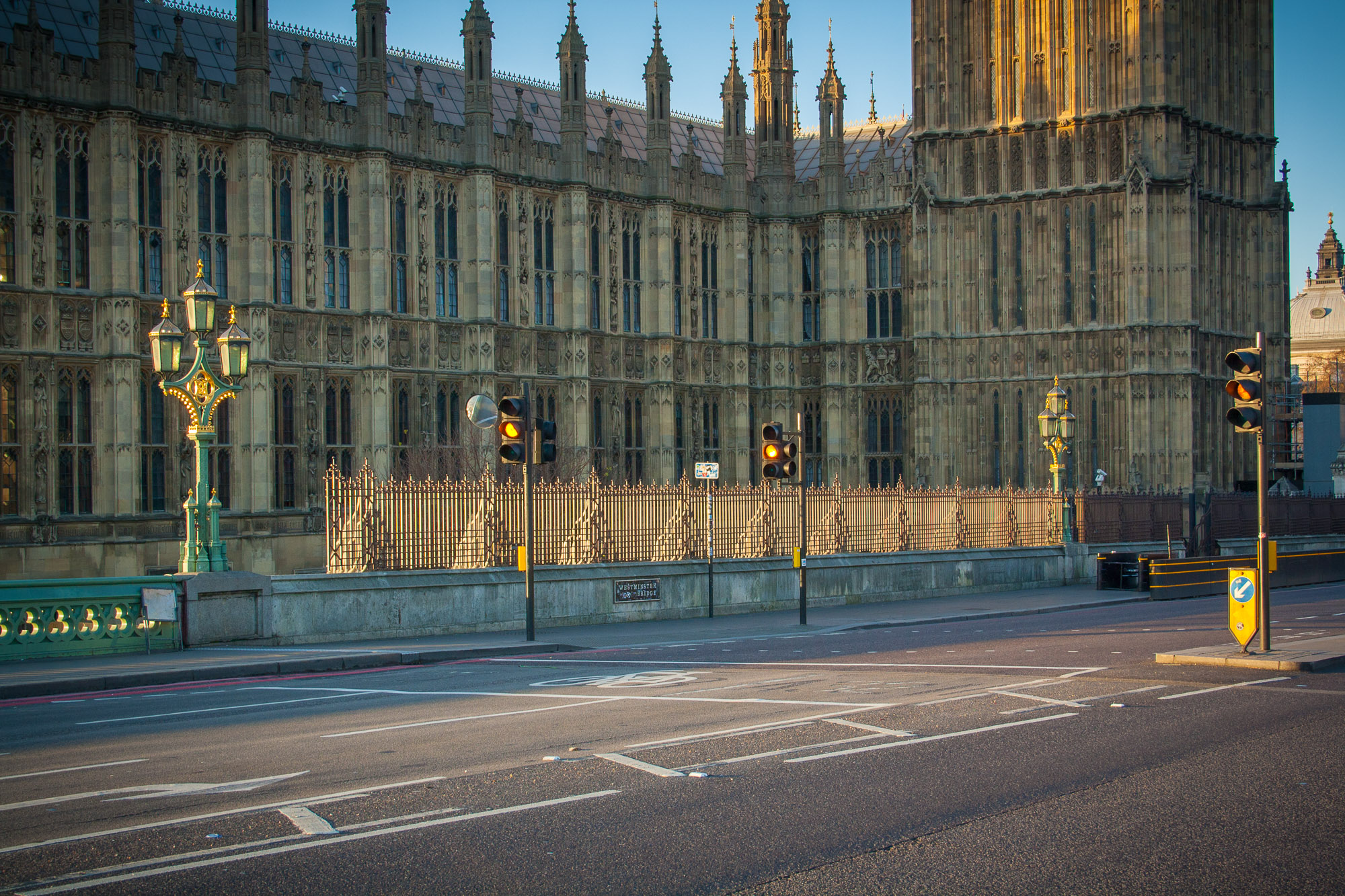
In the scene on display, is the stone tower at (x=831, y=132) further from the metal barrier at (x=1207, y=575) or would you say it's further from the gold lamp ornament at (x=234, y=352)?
the gold lamp ornament at (x=234, y=352)

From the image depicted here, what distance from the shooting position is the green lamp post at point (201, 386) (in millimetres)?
18297

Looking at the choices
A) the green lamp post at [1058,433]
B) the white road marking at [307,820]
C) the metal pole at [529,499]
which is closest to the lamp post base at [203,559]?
the metal pole at [529,499]

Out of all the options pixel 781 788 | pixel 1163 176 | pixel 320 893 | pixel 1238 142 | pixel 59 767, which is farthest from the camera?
pixel 1238 142

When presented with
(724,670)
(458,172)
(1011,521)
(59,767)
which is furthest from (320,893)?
(458,172)

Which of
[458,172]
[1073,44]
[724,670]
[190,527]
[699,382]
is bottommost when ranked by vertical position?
[724,670]

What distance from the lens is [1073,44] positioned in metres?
46.3

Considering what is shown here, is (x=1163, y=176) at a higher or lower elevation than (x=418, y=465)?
higher

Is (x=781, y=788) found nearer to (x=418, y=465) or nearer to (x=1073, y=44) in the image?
(x=418, y=465)

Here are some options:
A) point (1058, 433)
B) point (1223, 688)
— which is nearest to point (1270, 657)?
point (1223, 688)

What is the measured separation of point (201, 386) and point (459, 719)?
9313 millimetres

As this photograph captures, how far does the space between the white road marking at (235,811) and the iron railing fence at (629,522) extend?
1175cm

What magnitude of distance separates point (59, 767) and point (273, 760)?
151 cm

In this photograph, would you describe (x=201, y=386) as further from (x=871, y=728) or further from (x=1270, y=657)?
(x=1270, y=657)

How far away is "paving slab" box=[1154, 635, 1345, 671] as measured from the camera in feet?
47.3
